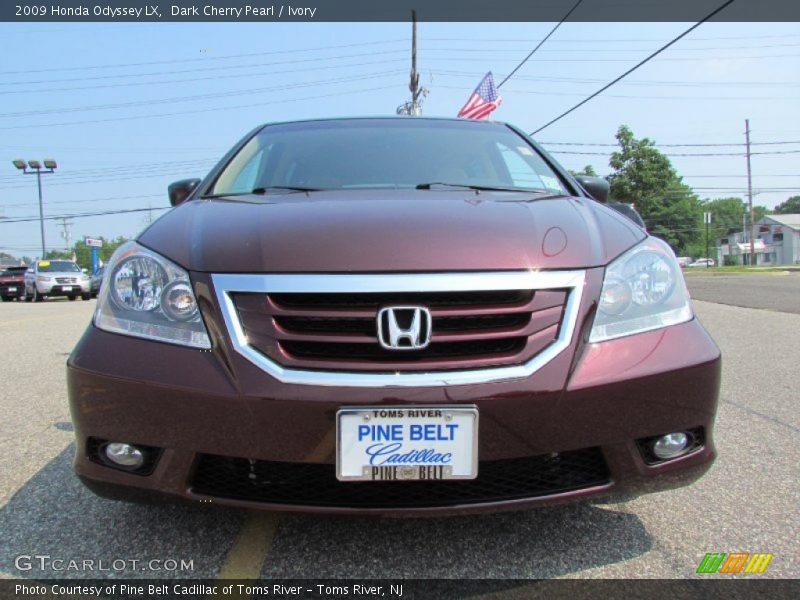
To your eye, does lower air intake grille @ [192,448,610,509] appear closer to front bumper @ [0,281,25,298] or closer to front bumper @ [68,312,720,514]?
front bumper @ [68,312,720,514]

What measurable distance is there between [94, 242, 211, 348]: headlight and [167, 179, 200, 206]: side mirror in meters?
0.97

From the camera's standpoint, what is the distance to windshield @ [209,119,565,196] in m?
2.58

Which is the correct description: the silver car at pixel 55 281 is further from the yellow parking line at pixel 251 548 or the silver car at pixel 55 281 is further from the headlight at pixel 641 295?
the headlight at pixel 641 295

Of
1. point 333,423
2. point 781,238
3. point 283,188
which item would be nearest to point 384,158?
point 283,188

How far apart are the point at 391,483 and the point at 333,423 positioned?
0.23 metres

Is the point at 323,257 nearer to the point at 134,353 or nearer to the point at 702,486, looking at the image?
the point at 134,353

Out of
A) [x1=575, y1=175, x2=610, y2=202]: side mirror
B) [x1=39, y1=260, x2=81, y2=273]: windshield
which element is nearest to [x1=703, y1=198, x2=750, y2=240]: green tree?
[x1=39, y1=260, x2=81, y2=273]: windshield

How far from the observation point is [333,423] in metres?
1.50

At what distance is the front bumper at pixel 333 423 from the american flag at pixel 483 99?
1727cm

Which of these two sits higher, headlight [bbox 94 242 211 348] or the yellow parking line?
headlight [bbox 94 242 211 348]

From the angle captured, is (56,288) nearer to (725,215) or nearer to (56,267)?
(56,267)

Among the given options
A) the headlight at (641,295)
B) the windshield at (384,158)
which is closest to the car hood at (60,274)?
the windshield at (384,158)

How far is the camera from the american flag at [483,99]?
1809 cm

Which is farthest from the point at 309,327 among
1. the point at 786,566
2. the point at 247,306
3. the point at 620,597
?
the point at 786,566
